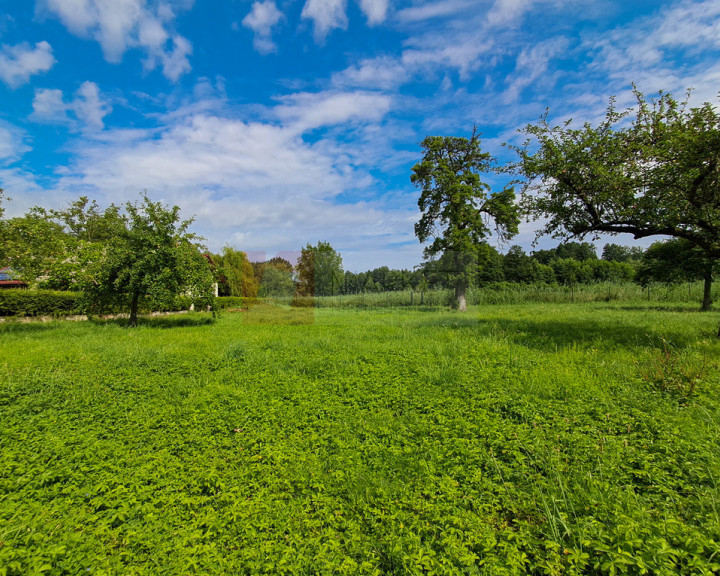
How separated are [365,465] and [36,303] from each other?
61.4ft

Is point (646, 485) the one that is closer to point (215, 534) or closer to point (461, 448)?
point (461, 448)

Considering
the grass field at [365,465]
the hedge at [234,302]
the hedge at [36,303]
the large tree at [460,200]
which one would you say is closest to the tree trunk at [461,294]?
the large tree at [460,200]

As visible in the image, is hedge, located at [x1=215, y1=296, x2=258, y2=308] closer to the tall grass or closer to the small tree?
the tall grass

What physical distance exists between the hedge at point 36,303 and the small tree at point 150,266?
304 cm

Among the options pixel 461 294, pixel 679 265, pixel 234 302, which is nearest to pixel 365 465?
pixel 461 294

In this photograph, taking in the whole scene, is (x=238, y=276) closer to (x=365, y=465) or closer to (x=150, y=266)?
(x=150, y=266)

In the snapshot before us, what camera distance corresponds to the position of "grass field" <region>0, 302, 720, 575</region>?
2.38m

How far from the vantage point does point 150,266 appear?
38.3ft

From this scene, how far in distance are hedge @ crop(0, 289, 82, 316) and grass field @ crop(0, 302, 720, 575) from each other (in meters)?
10.9

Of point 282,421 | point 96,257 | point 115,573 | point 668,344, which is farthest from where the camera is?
point 96,257

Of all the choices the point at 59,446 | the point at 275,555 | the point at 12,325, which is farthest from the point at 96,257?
the point at 275,555

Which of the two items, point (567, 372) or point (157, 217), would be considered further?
point (157, 217)

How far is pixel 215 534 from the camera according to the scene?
268 cm

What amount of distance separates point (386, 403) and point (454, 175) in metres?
18.1
